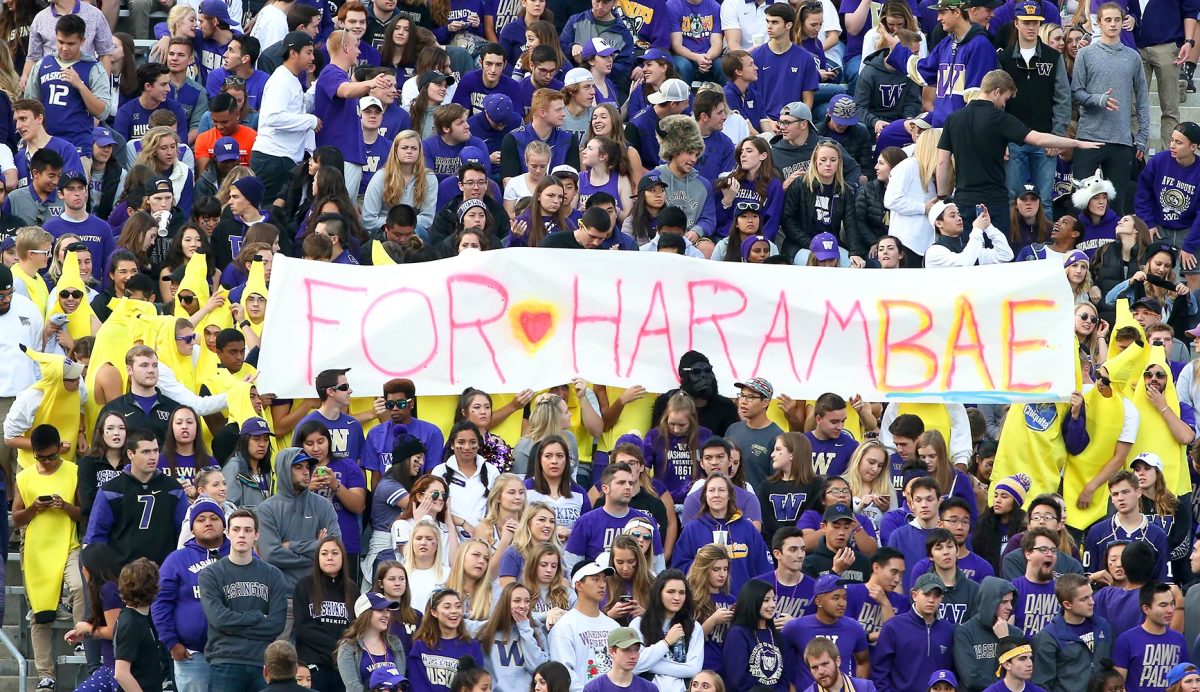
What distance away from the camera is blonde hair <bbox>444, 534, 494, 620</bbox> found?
575 inches

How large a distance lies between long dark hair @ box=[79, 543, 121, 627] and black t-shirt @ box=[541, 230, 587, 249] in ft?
13.3

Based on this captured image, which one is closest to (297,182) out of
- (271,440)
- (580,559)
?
(271,440)

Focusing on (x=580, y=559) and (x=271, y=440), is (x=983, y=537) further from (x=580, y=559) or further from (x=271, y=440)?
(x=271, y=440)

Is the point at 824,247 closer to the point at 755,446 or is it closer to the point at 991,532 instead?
the point at 755,446

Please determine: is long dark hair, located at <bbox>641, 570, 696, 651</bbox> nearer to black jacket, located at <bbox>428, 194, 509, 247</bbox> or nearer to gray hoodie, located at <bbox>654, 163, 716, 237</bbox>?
black jacket, located at <bbox>428, 194, 509, 247</bbox>

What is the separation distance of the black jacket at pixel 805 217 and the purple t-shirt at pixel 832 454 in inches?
107

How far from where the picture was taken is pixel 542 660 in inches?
569

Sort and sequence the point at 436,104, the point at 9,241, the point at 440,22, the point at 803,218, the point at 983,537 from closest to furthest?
1. the point at 983,537
2. the point at 9,241
3. the point at 803,218
4. the point at 436,104
5. the point at 440,22

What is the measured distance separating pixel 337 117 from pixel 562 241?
3.14 metres

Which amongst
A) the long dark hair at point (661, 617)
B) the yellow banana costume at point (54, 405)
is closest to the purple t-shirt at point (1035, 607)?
the long dark hair at point (661, 617)

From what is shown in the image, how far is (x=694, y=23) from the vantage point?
22.2m

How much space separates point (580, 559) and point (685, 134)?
4.85m

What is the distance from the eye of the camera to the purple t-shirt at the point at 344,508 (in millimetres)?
15477

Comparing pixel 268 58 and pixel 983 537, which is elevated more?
pixel 268 58
